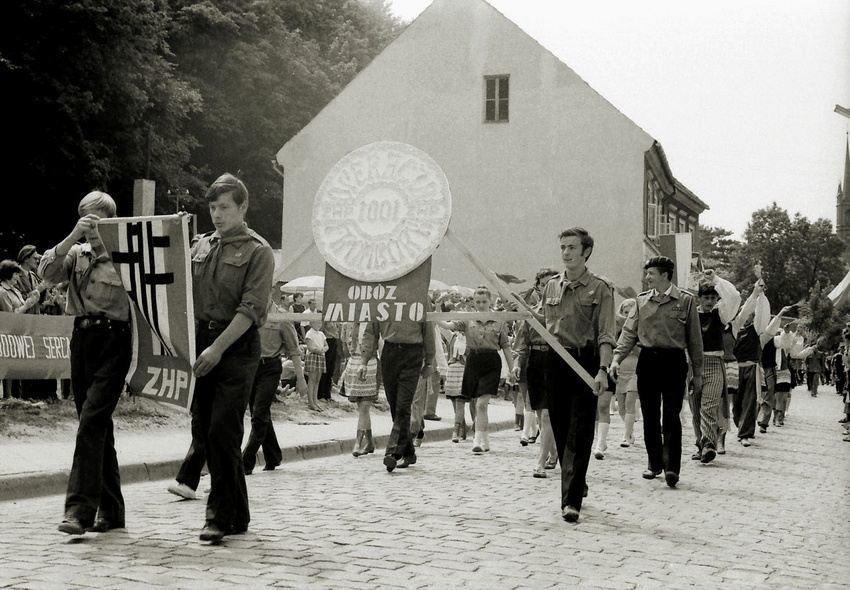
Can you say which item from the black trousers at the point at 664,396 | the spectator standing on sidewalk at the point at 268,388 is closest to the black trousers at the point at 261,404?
the spectator standing on sidewalk at the point at 268,388

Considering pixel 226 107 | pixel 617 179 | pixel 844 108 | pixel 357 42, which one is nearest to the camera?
pixel 844 108

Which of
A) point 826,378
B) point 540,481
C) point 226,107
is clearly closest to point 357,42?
point 226,107

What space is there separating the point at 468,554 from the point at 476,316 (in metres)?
3.42

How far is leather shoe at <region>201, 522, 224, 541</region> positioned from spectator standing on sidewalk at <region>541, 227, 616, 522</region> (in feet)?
8.12

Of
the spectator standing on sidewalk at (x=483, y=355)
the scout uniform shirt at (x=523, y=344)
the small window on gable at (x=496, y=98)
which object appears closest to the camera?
the scout uniform shirt at (x=523, y=344)

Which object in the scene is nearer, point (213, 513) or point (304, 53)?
point (213, 513)

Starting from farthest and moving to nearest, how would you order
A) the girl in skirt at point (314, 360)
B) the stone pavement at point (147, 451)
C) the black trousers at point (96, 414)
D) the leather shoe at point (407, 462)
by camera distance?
the girl in skirt at point (314, 360) < the leather shoe at point (407, 462) < the stone pavement at point (147, 451) < the black trousers at point (96, 414)

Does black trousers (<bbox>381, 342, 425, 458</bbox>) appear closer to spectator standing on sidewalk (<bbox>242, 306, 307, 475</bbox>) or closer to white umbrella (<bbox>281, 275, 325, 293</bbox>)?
spectator standing on sidewalk (<bbox>242, 306, 307, 475</bbox>)

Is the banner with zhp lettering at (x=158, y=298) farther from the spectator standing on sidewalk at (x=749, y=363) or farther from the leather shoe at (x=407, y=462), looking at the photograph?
the spectator standing on sidewalk at (x=749, y=363)

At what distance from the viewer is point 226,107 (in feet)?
134

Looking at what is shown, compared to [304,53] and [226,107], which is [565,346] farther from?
[304,53]

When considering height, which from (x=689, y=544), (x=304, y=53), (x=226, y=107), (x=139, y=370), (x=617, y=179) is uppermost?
(x=304, y=53)

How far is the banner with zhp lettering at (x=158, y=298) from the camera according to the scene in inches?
258

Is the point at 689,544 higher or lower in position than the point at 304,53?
lower
